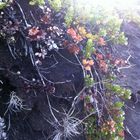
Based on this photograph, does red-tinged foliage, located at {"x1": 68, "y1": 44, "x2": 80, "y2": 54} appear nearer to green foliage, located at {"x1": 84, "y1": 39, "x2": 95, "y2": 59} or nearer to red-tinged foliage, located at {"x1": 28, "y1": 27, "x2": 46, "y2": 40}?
green foliage, located at {"x1": 84, "y1": 39, "x2": 95, "y2": 59}

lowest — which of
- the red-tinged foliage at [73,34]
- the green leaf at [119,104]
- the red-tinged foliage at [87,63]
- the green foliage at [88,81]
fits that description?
the green leaf at [119,104]

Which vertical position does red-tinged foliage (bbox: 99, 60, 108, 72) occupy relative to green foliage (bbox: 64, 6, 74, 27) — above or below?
below

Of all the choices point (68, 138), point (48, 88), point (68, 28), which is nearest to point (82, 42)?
point (68, 28)

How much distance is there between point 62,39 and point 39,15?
0.50 meters

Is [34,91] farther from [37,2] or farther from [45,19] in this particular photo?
[37,2]

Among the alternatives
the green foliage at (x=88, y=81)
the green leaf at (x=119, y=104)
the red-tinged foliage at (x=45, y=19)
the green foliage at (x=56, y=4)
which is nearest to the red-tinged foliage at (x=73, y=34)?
the red-tinged foliage at (x=45, y=19)

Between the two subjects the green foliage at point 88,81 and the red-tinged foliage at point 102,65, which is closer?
the green foliage at point 88,81

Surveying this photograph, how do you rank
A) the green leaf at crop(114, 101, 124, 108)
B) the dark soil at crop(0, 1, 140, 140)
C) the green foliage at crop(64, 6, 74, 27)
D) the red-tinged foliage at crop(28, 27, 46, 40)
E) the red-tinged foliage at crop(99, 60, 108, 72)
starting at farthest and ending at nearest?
the red-tinged foliage at crop(99, 60, 108, 72), the green foliage at crop(64, 6, 74, 27), the green leaf at crop(114, 101, 124, 108), the red-tinged foliage at crop(28, 27, 46, 40), the dark soil at crop(0, 1, 140, 140)

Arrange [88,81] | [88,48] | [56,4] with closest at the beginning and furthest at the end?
[88,81] < [88,48] < [56,4]

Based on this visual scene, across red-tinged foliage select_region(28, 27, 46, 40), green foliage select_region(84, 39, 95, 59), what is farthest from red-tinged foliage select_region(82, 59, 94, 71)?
red-tinged foliage select_region(28, 27, 46, 40)

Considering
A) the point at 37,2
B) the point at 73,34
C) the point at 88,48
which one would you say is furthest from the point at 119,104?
the point at 37,2

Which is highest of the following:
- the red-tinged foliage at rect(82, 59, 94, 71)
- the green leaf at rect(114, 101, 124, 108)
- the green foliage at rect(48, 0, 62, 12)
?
the green foliage at rect(48, 0, 62, 12)

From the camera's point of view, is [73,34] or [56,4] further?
[56,4]

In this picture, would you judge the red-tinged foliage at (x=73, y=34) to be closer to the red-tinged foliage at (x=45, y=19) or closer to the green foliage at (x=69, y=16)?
the green foliage at (x=69, y=16)
